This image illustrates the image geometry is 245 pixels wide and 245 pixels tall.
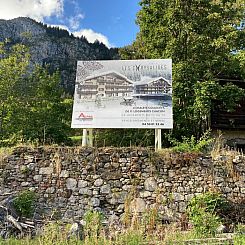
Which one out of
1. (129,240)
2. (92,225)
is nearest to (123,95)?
(92,225)

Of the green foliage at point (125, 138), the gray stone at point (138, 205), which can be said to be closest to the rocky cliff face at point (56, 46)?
the green foliage at point (125, 138)

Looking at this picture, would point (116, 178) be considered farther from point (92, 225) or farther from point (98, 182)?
point (92, 225)

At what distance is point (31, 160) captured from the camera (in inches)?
389

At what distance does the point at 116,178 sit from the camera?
969cm

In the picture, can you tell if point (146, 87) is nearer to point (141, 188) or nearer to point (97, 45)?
point (141, 188)

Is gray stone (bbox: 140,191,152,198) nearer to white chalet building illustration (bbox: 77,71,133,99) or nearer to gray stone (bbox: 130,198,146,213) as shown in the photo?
gray stone (bbox: 130,198,146,213)

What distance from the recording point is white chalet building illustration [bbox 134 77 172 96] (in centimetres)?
1100

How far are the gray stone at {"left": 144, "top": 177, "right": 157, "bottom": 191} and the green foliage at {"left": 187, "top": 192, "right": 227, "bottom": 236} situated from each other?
1105 mm

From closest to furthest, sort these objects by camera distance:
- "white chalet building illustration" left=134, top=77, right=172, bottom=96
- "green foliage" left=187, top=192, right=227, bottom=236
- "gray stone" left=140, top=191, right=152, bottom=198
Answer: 1. "green foliage" left=187, top=192, right=227, bottom=236
2. "gray stone" left=140, top=191, right=152, bottom=198
3. "white chalet building illustration" left=134, top=77, right=172, bottom=96

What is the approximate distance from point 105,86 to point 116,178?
3.25 m

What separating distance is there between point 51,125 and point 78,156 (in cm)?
455

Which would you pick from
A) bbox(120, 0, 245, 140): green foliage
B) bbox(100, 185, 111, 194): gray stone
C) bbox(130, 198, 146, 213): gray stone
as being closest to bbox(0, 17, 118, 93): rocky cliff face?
bbox(120, 0, 245, 140): green foliage

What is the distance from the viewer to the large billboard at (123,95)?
10.7 metres

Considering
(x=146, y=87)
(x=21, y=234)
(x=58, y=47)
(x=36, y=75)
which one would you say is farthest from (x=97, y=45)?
(x=21, y=234)
